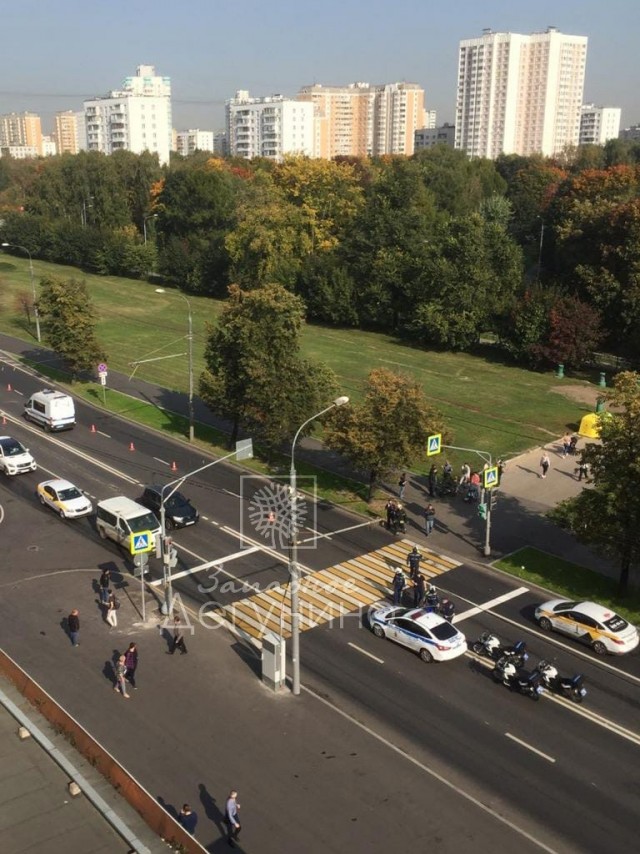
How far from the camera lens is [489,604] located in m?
27.7

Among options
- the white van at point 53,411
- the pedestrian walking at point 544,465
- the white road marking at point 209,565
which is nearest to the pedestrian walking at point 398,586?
the white road marking at point 209,565

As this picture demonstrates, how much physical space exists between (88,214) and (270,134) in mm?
91497

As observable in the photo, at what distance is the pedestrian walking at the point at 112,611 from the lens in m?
25.5

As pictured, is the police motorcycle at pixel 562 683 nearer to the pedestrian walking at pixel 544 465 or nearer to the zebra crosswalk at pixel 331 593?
the zebra crosswalk at pixel 331 593

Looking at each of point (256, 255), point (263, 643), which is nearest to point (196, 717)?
point (263, 643)

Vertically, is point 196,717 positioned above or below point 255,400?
below

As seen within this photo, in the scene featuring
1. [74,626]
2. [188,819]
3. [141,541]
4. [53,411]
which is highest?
[141,541]

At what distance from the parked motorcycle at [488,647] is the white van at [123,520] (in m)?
13.1

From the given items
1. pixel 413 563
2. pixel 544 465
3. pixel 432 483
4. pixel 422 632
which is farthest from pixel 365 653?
pixel 544 465

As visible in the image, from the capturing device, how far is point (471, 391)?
57.0 metres

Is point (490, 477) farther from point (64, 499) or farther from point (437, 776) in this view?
point (64, 499)

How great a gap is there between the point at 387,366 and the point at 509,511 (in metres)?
29.4

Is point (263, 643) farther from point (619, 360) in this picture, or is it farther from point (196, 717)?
point (619, 360)

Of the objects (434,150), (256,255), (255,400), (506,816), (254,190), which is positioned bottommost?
(506,816)
